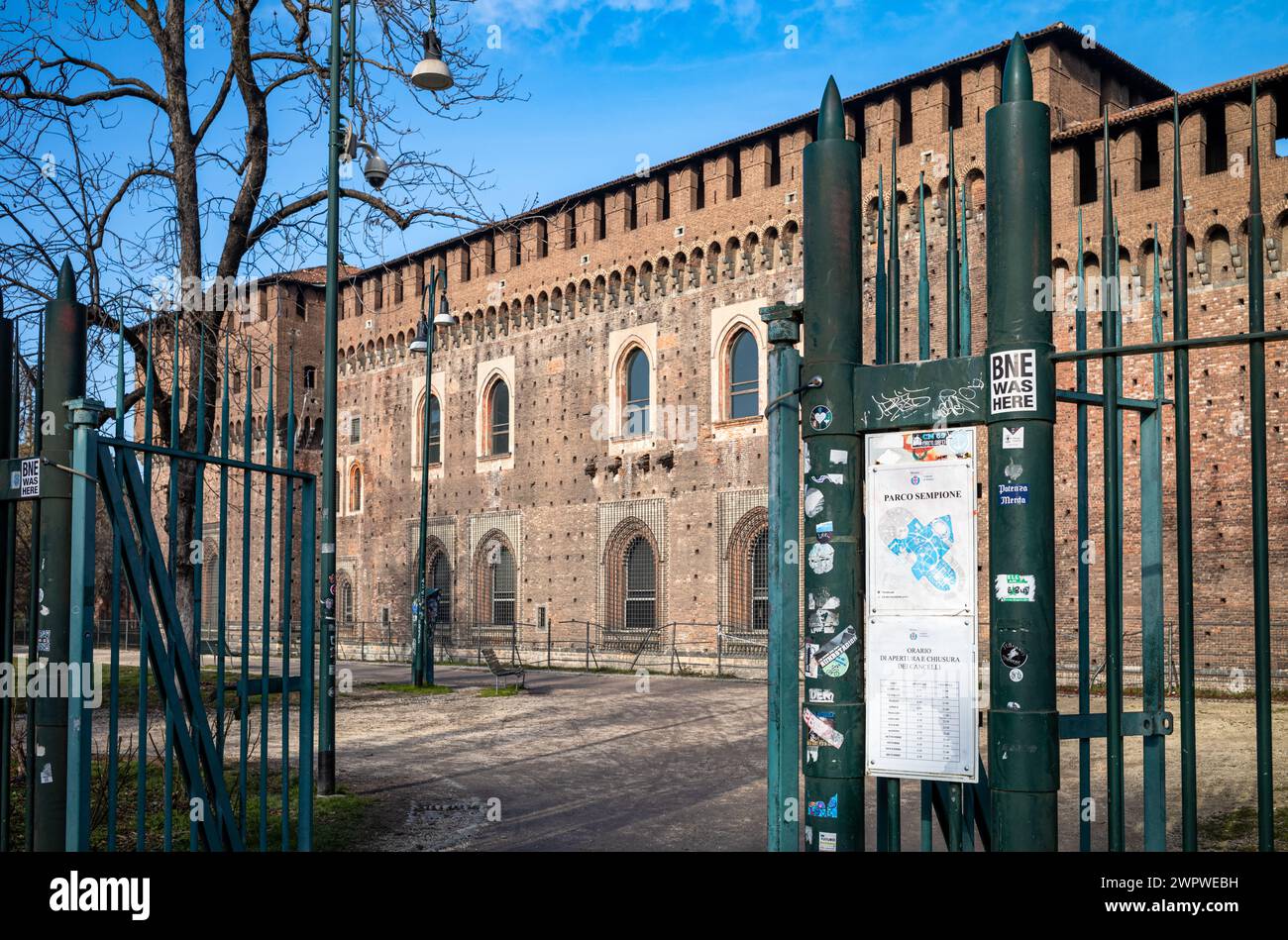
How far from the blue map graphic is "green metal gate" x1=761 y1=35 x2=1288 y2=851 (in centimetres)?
16

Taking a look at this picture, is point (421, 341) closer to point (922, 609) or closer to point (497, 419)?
point (497, 419)

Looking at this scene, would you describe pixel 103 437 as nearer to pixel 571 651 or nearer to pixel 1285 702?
pixel 1285 702

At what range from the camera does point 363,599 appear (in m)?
35.0

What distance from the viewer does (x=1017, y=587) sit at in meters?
3.20

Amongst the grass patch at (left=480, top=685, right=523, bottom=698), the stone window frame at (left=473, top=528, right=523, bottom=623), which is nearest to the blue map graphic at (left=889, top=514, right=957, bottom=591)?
the grass patch at (left=480, top=685, right=523, bottom=698)

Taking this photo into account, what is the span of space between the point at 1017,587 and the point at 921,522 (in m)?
0.37

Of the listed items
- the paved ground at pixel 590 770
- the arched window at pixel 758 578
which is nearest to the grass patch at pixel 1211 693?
the paved ground at pixel 590 770

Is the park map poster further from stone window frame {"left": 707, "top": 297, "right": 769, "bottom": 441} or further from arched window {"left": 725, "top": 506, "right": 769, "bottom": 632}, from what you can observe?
stone window frame {"left": 707, "top": 297, "right": 769, "bottom": 441}

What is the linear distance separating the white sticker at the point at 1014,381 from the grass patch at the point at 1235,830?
4707 mm

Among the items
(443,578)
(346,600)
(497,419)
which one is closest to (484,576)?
(443,578)

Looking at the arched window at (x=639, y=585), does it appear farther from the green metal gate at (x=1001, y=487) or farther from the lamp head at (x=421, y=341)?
the green metal gate at (x=1001, y=487)

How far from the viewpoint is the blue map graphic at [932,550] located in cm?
342

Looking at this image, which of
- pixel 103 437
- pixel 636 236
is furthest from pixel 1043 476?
pixel 636 236
